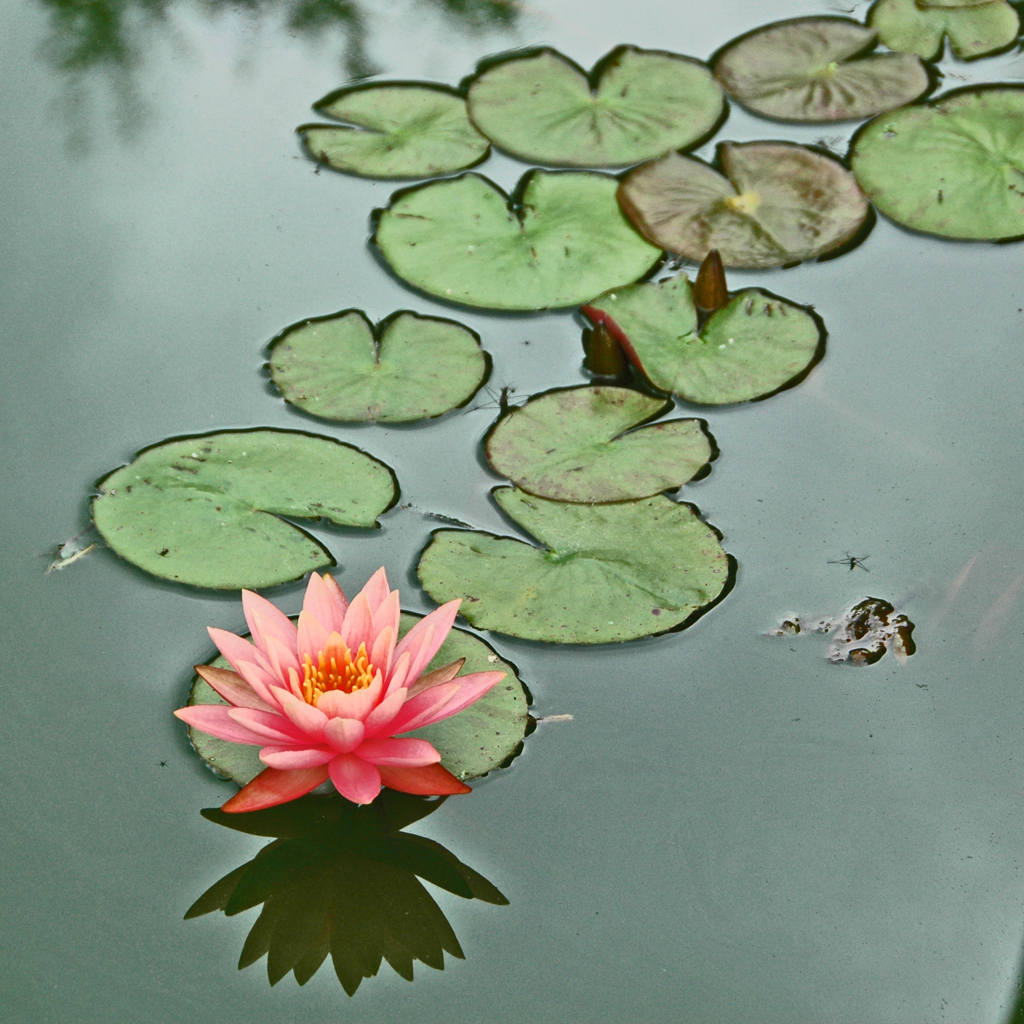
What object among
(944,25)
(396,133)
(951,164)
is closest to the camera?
(951,164)

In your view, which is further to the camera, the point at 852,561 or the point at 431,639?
the point at 852,561

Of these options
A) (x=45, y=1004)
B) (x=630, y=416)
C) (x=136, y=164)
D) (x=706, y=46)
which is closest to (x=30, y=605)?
(x=45, y=1004)

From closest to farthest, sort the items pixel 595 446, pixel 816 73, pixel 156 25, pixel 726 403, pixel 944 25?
pixel 595 446 < pixel 726 403 < pixel 816 73 < pixel 944 25 < pixel 156 25

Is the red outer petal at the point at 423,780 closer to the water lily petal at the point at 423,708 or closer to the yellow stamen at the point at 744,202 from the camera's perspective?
the water lily petal at the point at 423,708

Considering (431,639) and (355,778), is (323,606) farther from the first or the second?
(355,778)

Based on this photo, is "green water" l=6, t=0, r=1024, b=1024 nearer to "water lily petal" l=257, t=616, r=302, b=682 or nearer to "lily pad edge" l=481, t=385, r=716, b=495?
"lily pad edge" l=481, t=385, r=716, b=495

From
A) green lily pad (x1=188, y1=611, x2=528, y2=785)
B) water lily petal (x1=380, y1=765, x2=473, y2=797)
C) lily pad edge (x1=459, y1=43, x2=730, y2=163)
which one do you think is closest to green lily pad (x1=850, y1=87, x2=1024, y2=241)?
lily pad edge (x1=459, y1=43, x2=730, y2=163)

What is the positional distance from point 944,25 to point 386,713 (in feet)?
10.3

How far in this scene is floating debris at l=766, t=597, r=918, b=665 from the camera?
213 cm

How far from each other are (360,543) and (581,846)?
0.83 m

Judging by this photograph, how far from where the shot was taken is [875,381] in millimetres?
2652

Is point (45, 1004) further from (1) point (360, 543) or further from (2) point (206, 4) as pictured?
(2) point (206, 4)

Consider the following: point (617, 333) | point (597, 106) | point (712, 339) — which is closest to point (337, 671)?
point (617, 333)

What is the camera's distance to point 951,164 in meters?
3.12
